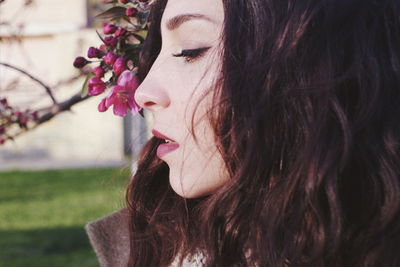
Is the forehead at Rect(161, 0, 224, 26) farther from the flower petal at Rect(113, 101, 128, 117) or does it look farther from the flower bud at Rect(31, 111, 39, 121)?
the flower bud at Rect(31, 111, 39, 121)

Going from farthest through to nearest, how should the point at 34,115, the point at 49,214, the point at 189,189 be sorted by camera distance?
1. the point at 49,214
2. the point at 34,115
3. the point at 189,189

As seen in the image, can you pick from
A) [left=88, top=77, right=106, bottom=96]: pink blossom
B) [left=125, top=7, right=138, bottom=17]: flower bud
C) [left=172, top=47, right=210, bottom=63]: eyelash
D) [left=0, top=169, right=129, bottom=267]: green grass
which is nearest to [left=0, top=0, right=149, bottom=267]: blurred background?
[left=0, top=169, right=129, bottom=267]: green grass

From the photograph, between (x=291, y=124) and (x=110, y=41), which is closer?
(x=291, y=124)

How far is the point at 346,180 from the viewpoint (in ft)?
4.46

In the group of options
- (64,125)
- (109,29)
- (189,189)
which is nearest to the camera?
(189,189)

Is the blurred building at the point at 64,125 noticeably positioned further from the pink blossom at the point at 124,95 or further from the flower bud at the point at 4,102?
the pink blossom at the point at 124,95

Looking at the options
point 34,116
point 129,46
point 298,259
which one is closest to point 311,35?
point 298,259

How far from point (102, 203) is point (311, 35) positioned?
A: 6808 mm

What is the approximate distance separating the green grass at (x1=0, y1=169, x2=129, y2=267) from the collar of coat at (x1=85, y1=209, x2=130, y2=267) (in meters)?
2.20

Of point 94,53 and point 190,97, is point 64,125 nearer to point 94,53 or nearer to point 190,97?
point 94,53

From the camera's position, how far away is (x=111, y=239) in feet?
6.19

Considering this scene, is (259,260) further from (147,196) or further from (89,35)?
(89,35)

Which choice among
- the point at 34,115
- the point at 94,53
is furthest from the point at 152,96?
the point at 34,115

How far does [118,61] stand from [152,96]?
265 mm
